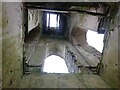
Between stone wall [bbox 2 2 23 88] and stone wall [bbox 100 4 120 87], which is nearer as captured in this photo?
stone wall [bbox 2 2 23 88]

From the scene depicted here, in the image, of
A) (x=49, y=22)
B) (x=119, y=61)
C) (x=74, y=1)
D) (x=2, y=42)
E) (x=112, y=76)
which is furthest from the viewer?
(x=49, y=22)

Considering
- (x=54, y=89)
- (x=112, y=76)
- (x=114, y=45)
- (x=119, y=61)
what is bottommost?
(x=54, y=89)

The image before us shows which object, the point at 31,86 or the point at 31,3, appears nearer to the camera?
the point at 31,86

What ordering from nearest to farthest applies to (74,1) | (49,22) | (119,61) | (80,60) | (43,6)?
1. (119,61)
2. (74,1)
3. (43,6)
4. (80,60)
5. (49,22)

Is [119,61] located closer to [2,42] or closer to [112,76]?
[112,76]

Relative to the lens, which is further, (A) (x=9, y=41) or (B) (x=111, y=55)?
(B) (x=111, y=55)

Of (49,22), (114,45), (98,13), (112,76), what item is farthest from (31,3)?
(49,22)

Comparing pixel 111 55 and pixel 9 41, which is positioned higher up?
pixel 9 41

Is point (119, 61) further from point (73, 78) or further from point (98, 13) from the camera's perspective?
point (98, 13)

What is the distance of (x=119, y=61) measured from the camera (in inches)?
55.5

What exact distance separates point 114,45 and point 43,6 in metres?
0.86

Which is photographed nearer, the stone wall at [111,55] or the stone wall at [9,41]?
the stone wall at [9,41]

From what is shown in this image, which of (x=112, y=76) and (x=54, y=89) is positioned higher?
(x=112, y=76)

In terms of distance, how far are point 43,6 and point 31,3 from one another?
0.16m
